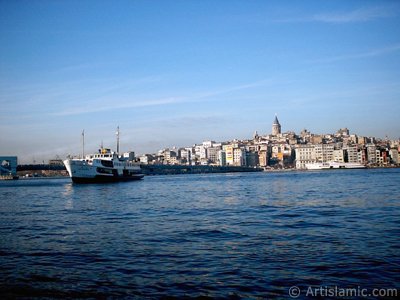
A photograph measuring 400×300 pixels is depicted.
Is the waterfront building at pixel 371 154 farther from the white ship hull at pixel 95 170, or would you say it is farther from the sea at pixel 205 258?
the sea at pixel 205 258

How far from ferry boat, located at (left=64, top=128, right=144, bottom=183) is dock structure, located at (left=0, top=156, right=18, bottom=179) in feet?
322

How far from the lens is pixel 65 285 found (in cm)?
785

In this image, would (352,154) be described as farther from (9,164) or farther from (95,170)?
(9,164)

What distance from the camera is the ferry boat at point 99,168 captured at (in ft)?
219

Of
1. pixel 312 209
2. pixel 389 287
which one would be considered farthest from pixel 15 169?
pixel 389 287

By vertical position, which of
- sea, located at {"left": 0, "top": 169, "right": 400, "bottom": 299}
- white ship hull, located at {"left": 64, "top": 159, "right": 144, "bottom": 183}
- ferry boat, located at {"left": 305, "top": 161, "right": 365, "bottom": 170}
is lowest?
ferry boat, located at {"left": 305, "top": 161, "right": 365, "bottom": 170}

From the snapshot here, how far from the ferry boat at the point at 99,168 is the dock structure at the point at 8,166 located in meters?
98.2

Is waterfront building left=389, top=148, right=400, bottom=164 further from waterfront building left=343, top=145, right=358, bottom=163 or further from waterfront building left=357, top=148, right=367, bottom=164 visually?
waterfront building left=343, top=145, right=358, bottom=163

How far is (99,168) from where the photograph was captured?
70000 millimetres

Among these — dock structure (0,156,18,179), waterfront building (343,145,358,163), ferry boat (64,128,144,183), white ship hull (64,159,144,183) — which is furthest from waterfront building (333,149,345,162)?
dock structure (0,156,18,179)

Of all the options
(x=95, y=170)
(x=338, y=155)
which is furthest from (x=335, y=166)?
(x=95, y=170)

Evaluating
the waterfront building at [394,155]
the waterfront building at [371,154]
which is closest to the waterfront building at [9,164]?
the waterfront building at [371,154]

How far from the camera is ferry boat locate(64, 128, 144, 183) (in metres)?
66.9

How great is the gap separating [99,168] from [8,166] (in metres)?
115
